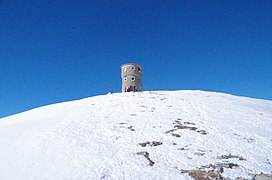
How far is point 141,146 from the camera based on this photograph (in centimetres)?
1551

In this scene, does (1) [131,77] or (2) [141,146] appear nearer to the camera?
(2) [141,146]

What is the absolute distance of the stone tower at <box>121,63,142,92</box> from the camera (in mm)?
44125

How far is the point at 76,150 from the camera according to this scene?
15.0 m

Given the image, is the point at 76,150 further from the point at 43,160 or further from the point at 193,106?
the point at 193,106

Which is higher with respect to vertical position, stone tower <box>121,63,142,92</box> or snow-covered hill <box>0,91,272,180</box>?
stone tower <box>121,63,142,92</box>

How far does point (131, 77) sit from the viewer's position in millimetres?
44188

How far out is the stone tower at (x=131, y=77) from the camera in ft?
145

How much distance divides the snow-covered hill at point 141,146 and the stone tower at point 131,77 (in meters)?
19.4

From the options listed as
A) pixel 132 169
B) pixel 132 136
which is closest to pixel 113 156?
pixel 132 169

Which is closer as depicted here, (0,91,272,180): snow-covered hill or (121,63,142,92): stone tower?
(0,91,272,180): snow-covered hill

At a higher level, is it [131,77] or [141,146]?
[131,77]

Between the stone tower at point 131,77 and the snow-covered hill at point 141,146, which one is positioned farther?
the stone tower at point 131,77

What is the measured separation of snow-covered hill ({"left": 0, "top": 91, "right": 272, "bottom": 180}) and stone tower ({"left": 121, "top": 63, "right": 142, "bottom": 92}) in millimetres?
19404

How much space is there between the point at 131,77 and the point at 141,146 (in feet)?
96.0
